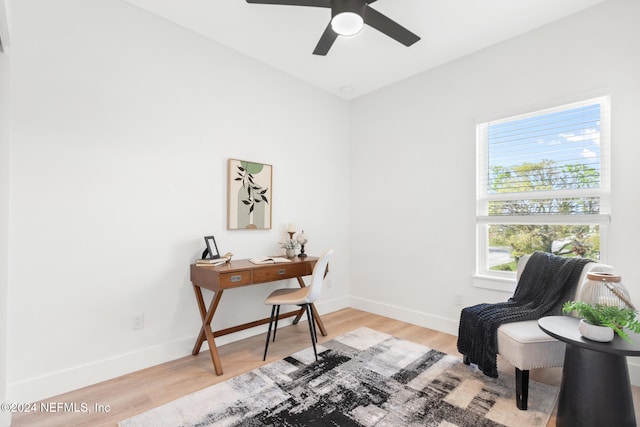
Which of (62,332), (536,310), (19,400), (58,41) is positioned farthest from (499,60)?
(19,400)

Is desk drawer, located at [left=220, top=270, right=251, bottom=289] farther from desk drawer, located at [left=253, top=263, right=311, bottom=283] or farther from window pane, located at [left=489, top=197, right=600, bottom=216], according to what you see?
window pane, located at [left=489, top=197, right=600, bottom=216]

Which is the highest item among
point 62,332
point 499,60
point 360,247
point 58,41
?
point 499,60

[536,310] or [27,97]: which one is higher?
[27,97]

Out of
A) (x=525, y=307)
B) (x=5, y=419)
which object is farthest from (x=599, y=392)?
(x=5, y=419)

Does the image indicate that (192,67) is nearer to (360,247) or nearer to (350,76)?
(350,76)

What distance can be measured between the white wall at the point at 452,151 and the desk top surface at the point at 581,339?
845 millimetres

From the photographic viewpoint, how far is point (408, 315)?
11.3ft

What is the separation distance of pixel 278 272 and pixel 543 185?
7.77ft

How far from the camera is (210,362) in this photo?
8.22 ft

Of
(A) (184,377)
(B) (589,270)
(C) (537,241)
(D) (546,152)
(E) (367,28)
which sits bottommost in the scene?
(A) (184,377)

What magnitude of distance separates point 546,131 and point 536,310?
1.49 meters

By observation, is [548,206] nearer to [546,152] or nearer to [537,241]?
[537,241]

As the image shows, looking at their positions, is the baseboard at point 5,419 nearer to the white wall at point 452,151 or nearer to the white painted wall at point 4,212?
the white painted wall at point 4,212

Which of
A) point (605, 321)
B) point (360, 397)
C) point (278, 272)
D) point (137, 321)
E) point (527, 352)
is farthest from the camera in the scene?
point (278, 272)
